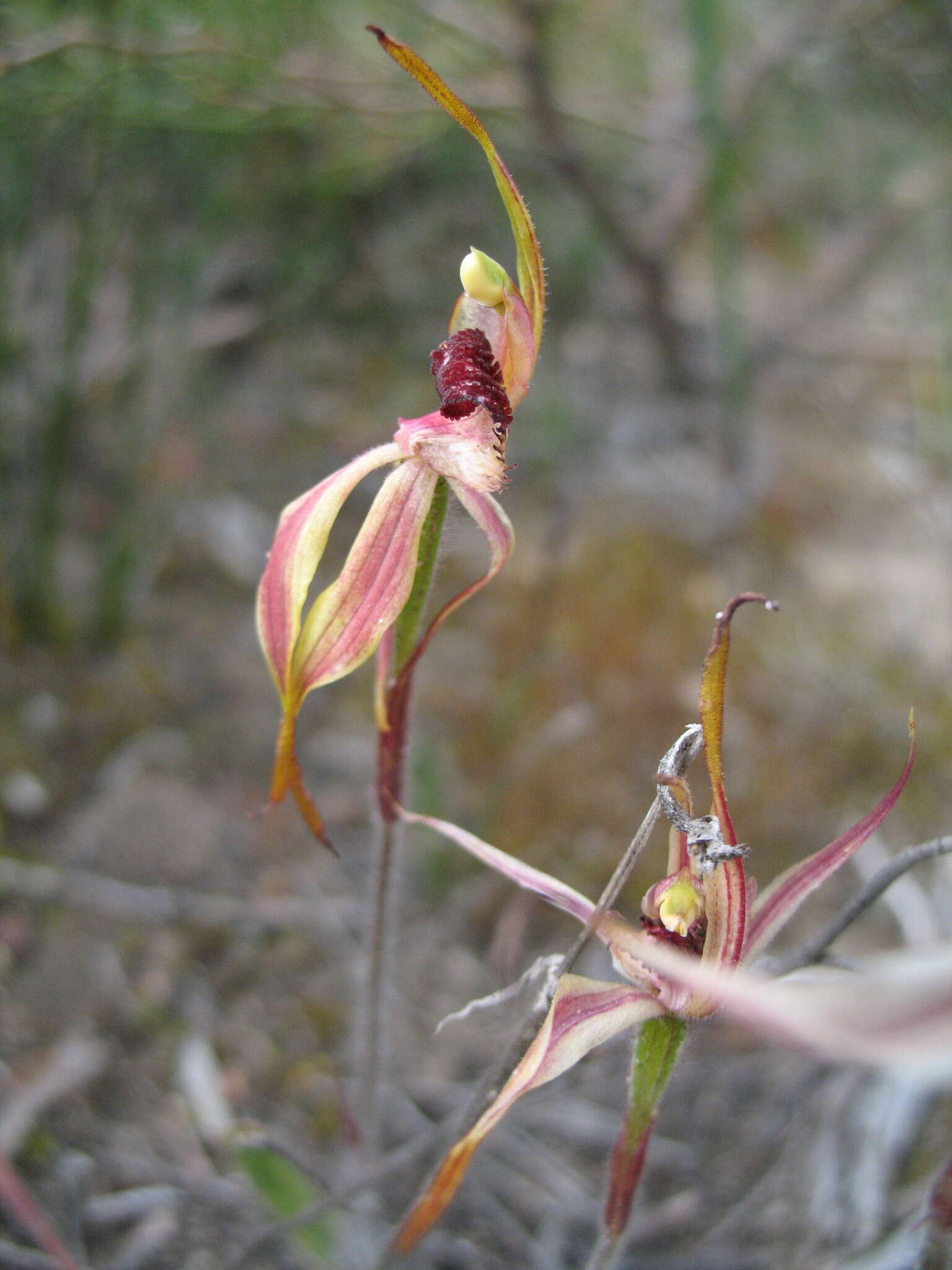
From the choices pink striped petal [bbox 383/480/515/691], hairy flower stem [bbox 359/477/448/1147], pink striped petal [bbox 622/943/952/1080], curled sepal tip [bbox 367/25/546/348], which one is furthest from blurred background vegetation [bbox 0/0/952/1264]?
pink striped petal [bbox 622/943/952/1080]

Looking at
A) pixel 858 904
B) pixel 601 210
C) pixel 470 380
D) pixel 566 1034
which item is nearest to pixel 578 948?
pixel 566 1034

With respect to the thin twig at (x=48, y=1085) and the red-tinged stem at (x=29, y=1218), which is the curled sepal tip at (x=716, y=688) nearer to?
the red-tinged stem at (x=29, y=1218)

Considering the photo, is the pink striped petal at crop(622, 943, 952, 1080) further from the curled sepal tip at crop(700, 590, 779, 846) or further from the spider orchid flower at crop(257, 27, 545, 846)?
the spider orchid flower at crop(257, 27, 545, 846)

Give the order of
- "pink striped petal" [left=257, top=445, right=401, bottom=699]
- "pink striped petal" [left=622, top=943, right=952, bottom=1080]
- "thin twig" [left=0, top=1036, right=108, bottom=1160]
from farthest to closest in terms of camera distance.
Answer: "thin twig" [left=0, top=1036, right=108, bottom=1160]
"pink striped petal" [left=257, top=445, right=401, bottom=699]
"pink striped petal" [left=622, top=943, right=952, bottom=1080]

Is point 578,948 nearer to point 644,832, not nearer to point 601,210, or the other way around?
point 644,832

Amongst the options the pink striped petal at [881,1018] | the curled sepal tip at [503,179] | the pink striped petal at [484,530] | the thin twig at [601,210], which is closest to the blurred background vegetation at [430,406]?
the thin twig at [601,210]

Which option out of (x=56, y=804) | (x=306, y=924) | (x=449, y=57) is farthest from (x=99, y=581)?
(x=449, y=57)
